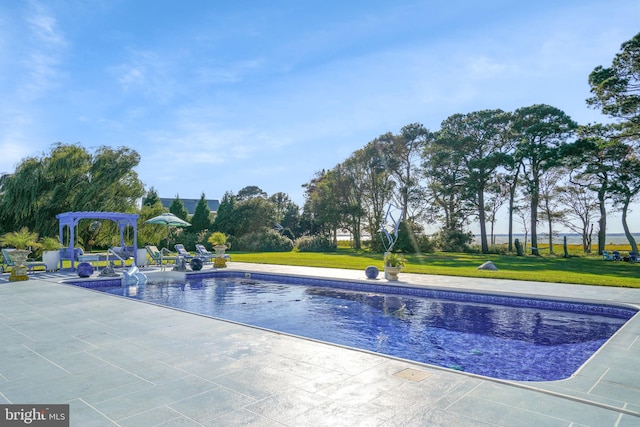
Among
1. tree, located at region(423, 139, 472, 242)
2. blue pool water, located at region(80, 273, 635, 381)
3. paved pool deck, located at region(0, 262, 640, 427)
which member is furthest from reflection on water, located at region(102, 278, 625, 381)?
tree, located at region(423, 139, 472, 242)

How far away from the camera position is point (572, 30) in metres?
8.70

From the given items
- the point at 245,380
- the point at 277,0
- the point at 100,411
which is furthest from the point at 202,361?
the point at 277,0

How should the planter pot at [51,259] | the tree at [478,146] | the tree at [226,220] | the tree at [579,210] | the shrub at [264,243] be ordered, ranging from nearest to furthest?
the planter pot at [51,259] < the tree at [478,146] < the tree at [579,210] < the shrub at [264,243] < the tree at [226,220]

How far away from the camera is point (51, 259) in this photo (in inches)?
537

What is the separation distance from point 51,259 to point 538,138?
27.8 m

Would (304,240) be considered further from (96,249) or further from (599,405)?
(599,405)

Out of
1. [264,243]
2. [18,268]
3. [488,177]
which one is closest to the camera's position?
[18,268]

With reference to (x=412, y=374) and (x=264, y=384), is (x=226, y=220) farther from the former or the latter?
(x=412, y=374)

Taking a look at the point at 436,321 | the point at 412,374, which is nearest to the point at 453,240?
the point at 436,321

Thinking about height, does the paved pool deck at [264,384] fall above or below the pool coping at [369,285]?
above

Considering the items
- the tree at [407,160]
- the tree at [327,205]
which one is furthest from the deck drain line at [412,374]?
the tree at [327,205]

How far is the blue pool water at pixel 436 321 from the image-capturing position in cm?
519

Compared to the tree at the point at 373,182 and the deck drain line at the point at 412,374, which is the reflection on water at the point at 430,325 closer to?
the deck drain line at the point at 412,374

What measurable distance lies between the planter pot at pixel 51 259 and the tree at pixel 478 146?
2445 cm
